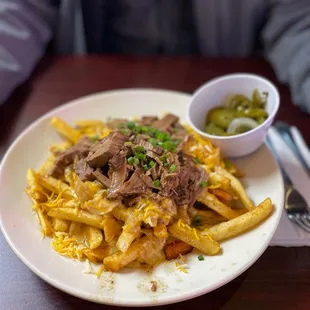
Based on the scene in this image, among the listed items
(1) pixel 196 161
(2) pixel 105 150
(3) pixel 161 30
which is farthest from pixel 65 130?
(3) pixel 161 30

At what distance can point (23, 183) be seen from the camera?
1.62m

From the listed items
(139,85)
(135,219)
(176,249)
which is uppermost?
(135,219)

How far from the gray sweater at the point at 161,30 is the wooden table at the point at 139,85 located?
89mm

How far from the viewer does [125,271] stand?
52.4 inches

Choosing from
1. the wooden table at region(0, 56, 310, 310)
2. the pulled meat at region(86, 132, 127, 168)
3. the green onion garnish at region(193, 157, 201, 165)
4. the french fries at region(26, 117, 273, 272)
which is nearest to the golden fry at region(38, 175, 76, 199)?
the french fries at region(26, 117, 273, 272)

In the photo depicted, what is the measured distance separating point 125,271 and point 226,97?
912 mm

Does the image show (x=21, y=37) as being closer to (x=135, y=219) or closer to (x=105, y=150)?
(x=105, y=150)

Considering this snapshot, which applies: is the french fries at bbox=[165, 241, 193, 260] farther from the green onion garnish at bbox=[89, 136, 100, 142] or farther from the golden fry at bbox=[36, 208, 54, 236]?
the green onion garnish at bbox=[89, 136, 100, 142]

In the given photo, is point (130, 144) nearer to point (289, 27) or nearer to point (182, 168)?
point (182, 168)

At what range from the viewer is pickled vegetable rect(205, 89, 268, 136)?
5.72 ft

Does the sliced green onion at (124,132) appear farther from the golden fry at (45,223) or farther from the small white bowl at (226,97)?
the golden fry at (45,223)

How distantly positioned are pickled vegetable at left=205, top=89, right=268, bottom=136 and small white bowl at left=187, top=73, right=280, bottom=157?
24 millimetres

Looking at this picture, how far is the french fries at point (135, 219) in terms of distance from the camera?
4.42 feet

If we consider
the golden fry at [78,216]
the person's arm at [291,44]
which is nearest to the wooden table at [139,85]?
the person's arm at [291,44]
